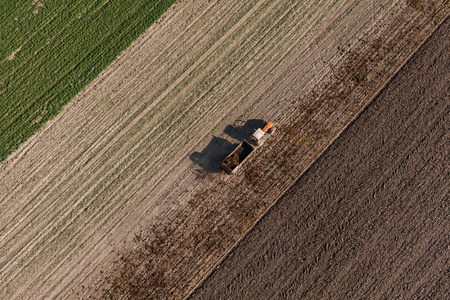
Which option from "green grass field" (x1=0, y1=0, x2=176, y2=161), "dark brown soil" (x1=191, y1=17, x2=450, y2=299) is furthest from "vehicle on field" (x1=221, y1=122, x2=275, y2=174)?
"green grass field" (x1=0, y1=0, x2=176, y2=161)

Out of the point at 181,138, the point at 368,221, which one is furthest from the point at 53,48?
the point at 368,221

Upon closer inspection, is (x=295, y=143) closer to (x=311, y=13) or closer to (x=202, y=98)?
(x=202, y=98)

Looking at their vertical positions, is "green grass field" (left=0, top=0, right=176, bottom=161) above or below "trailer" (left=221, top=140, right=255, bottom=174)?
above

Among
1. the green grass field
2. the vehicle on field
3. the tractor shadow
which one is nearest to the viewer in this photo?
the vehicle on field

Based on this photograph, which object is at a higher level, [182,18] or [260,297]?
[182,18]

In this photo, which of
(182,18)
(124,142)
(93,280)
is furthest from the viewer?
(182,18)

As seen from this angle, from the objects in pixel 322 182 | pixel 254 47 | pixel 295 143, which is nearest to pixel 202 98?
pixel 254 47

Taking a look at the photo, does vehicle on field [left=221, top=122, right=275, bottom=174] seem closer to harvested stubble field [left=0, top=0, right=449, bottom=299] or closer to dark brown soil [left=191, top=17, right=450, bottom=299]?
harvested stubble field [left=0, top=0, right=449, bottom=299]
